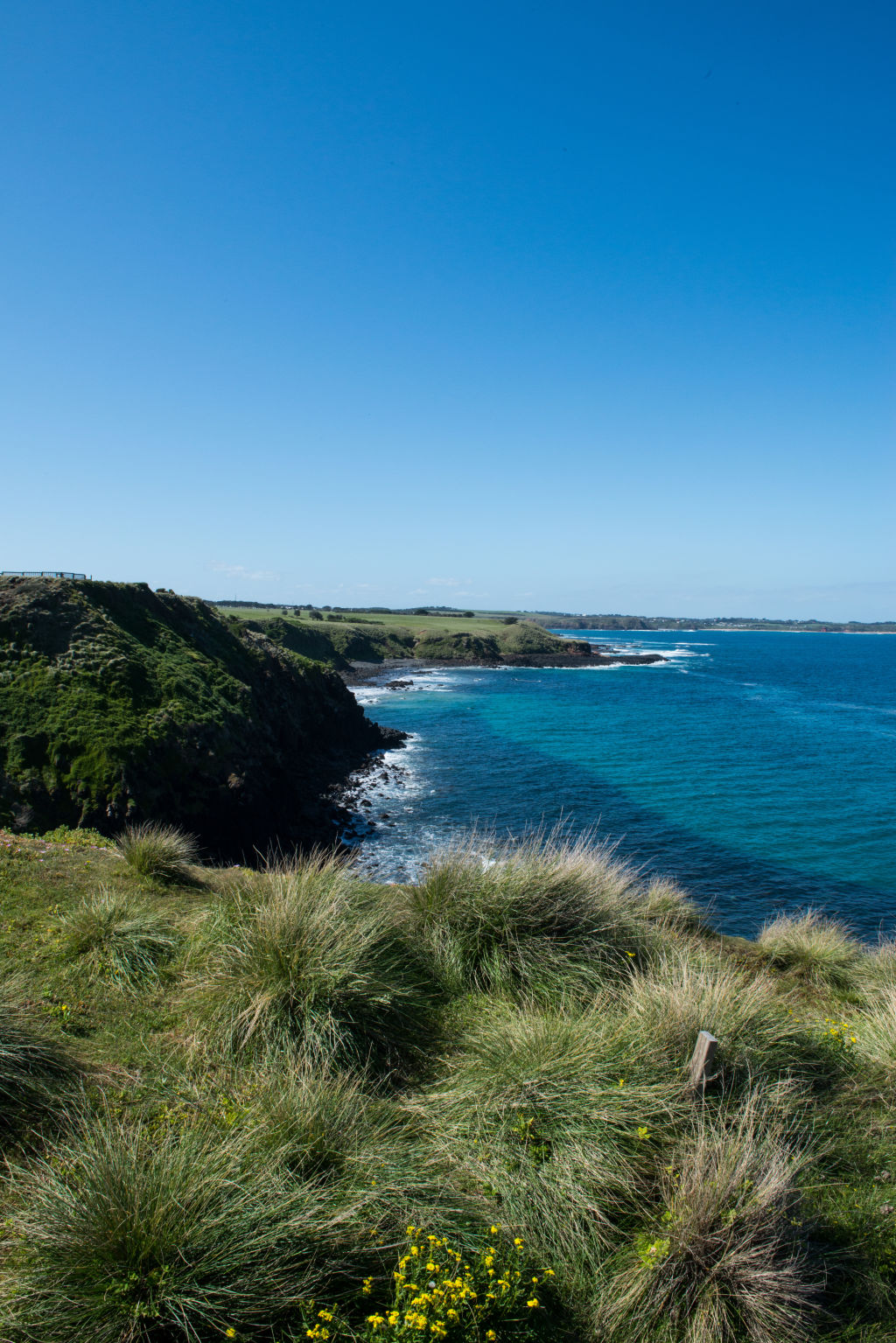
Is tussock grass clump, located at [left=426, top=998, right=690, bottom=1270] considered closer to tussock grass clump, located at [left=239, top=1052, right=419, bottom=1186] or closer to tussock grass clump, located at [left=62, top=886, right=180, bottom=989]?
tussock grass clump, located at [left=239, top=1052, right=419, bottom=1186]

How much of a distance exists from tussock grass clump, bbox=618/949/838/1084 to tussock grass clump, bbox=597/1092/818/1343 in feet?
3.06

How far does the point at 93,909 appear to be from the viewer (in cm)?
766

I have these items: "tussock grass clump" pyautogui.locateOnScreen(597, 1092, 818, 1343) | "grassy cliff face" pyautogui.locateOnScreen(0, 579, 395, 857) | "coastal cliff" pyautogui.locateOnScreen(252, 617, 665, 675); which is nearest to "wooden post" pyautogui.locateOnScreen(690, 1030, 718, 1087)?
"tussock grass clump" pyautogui.locateOnScreen(597, 1092, 818, 1343)

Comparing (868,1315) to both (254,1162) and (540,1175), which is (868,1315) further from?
(254,1162)

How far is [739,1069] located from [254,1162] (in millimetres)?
4043

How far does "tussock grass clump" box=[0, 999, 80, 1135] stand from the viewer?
15.3 ft

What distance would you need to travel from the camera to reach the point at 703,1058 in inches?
196

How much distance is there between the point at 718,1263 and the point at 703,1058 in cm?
134

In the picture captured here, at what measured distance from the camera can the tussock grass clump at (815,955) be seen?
1007 centimetres

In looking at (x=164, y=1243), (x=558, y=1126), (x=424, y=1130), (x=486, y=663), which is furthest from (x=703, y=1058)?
(x=486, y=663)

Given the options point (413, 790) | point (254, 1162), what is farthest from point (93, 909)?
point (413, 790)

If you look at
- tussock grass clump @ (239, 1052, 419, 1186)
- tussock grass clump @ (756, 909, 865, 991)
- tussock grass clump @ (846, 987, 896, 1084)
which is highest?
tussock grass clump @ (239, 1052, 419, 1186)

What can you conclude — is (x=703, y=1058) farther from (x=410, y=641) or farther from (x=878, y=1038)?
(x=410, y=641)

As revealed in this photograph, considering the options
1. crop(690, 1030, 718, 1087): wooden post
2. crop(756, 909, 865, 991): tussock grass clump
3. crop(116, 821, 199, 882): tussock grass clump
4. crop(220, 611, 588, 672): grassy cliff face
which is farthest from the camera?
crop(220, 611, 588, 672): grassy cliff face
